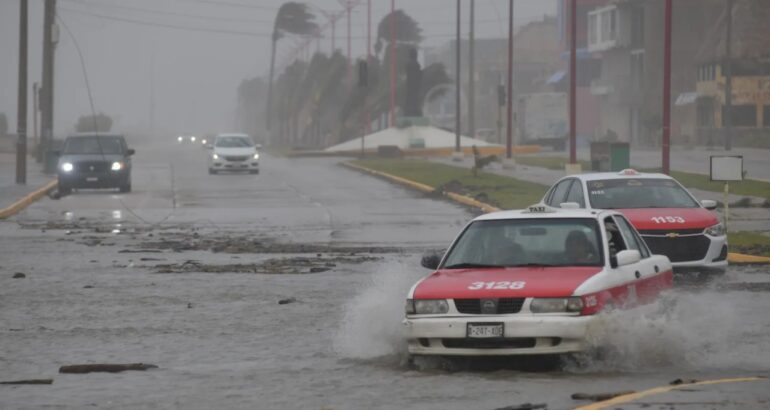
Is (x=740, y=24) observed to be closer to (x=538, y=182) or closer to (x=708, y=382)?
(x=538, y=182)

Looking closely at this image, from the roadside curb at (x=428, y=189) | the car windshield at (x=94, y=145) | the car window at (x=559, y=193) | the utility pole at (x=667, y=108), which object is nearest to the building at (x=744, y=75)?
the roadside curb at (x=428, y=189)

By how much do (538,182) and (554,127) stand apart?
57.9m

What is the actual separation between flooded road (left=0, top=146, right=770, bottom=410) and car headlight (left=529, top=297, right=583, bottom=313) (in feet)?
1.07

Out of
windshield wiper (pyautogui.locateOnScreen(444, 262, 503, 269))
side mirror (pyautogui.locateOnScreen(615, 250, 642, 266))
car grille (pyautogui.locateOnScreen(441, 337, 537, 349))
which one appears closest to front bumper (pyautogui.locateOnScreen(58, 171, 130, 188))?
windshield wiper (pyautogui.locateOnScreen(444, 262, 503, 269))

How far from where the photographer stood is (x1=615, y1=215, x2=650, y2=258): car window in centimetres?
1459

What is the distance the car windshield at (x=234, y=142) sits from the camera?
67188mm

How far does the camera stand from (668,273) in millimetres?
14820

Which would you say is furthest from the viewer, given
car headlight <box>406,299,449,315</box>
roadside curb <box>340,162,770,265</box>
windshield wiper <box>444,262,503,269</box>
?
roadside curb <box>340,162,770,265</box>

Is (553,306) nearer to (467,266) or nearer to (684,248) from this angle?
(467,266)

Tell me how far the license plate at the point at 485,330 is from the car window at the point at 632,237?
264cm

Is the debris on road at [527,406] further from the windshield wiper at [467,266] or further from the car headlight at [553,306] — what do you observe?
the windshield wiper at [467,266]

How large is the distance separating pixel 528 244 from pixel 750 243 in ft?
38.7

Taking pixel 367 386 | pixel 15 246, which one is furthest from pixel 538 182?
pixel 367 386

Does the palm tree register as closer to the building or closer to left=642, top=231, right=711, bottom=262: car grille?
the building
